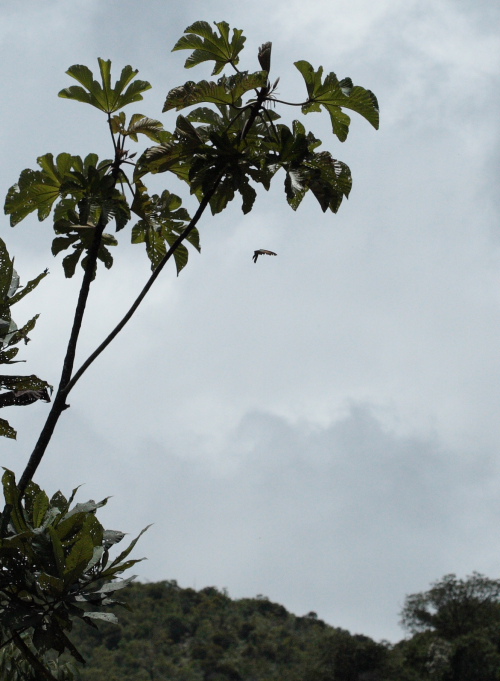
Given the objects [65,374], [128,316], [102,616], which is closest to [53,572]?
[102,616]

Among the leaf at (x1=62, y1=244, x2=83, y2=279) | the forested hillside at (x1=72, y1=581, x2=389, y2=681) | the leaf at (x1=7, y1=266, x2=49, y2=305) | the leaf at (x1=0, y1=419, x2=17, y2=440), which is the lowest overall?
the leaf at (x1=0, y1=419, x2=17, y2=440)

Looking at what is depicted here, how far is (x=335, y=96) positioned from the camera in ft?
10.5

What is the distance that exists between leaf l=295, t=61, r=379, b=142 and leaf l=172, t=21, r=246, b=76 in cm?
25

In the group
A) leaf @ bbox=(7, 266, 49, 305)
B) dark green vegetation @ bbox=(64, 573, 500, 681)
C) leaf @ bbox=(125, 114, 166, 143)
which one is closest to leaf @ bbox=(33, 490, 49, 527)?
leaf @ bbox=(7, 266, 49, 305)

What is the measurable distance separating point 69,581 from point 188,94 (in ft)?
5.72

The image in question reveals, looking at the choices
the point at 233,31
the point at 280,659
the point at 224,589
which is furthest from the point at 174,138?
the point at 224,589

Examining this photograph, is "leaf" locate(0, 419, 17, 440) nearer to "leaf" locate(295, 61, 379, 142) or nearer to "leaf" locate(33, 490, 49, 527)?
"leaf" locate(33, 490, 49, 527)

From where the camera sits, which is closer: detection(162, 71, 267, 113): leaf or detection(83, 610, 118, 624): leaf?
detection(83, 610, 118, 624): leaf

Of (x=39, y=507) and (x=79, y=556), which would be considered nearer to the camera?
(x=79, y=556)

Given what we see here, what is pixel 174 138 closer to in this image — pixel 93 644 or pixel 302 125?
pixel 302 125

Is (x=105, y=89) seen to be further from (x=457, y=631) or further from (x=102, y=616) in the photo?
(x=457, y=631)

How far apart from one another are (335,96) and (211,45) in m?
0.49

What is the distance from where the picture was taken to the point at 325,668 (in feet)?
145

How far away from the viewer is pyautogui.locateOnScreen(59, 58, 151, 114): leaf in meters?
3.29
